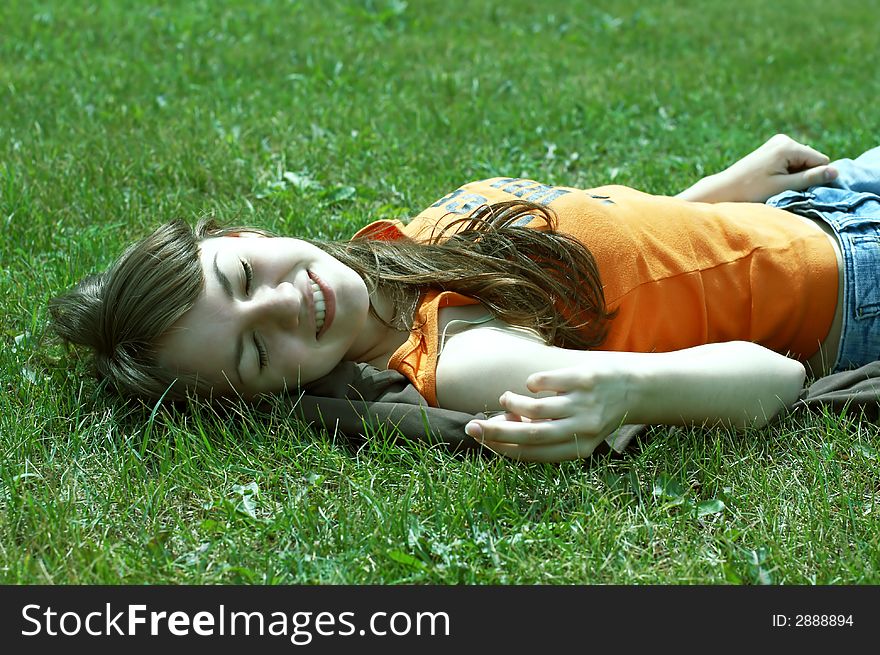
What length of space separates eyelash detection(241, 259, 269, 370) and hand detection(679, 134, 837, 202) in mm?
1844

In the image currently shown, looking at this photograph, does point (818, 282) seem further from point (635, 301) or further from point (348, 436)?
point (348, 436)

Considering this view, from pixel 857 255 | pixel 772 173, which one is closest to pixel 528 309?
pixel 857 255

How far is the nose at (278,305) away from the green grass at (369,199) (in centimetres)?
27

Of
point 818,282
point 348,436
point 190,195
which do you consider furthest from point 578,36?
point 348,436

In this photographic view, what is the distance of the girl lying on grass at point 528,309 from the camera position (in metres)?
2.64

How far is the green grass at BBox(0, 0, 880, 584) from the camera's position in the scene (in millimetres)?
2303

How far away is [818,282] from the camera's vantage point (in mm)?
3121

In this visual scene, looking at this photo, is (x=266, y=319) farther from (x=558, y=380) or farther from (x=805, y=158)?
(x=805, y=158)

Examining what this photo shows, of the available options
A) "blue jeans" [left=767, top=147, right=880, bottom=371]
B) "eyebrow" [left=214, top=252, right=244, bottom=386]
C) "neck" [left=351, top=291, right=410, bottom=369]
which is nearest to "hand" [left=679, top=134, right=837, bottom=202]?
"blue jeans" [left=767, top=147, right=880, bottom=371]

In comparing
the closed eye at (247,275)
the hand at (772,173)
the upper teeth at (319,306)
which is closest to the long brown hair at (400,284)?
the closed eye at (247,275)

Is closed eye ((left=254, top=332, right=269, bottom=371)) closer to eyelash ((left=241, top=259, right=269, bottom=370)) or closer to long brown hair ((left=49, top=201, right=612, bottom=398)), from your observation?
eyelash ((left=241, top=259, right=269, bottom=370))

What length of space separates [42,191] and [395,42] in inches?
142

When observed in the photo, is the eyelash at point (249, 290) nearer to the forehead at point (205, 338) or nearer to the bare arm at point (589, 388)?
the forehead at point (205, 338)

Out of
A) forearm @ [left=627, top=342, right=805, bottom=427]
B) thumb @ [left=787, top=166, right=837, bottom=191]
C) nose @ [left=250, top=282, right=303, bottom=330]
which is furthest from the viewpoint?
thumb @ [left=787, top=166, right=837, bottom=191]
